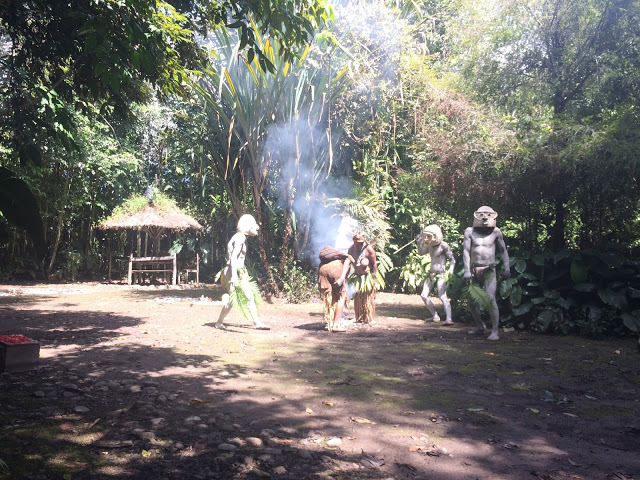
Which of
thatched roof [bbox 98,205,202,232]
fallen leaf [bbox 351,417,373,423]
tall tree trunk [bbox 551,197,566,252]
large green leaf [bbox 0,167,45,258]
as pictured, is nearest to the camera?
large green leaf [bbox 0,167,45,258]

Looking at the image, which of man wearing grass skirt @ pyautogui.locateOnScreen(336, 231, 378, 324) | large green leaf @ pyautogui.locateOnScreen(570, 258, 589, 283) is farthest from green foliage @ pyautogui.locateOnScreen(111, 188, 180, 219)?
large green leaf @ pyautogui.locateOnScreen(570, 258, 589, 283)

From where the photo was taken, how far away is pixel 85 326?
7.69 meters

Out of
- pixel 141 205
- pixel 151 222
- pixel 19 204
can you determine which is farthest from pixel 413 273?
pixel 19 204

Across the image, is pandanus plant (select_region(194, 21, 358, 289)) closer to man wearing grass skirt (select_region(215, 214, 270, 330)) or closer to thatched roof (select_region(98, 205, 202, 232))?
man wearing grass skirt (select_region(215, 214, 270, 330))

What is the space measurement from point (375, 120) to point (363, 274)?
6.14 metres

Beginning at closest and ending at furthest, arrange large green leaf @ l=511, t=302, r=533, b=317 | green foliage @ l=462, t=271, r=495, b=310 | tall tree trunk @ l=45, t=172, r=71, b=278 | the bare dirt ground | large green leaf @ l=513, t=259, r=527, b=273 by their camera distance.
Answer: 1. the bare dirt ground
2. green foliage @ l=462, t=271, r=495, b=310
3. large green leaf @ l=511, t=302, r=533, b=317
4. large green leaf @ l=513, t=259, r=527, b=273
5. tall tree trunk @ l=45, t=172, r=71, b=278

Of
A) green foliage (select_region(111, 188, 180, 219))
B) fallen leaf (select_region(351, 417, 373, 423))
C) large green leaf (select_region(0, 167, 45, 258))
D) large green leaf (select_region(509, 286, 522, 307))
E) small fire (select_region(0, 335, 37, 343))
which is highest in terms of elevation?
green foliage (select_region(111, 188, 180, 219))

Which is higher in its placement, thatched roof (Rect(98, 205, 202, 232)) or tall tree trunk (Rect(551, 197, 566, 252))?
thatched roof (Rect(98, 205, 202, 232))

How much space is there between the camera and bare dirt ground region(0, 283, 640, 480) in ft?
9.56

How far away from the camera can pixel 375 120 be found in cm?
1332

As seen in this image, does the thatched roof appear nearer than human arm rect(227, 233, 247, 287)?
No

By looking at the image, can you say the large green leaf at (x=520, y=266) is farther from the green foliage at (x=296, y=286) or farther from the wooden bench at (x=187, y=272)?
the wooden bench at (x=187, y=272)

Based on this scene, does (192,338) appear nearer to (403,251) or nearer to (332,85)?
(332,85)

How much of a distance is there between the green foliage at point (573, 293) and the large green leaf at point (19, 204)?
7227mm
